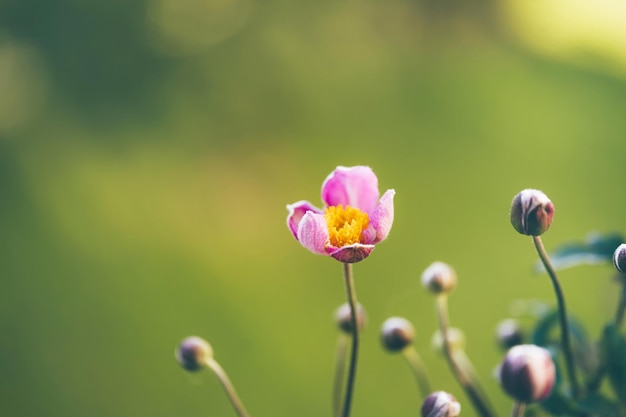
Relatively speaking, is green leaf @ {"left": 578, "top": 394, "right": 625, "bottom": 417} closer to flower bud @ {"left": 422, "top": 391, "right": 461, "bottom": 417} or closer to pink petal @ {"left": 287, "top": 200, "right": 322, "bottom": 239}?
flower bud @ {"left": 422, "top": 391, "right": 461, "bottom": 417}

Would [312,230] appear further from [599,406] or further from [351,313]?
[599,406]

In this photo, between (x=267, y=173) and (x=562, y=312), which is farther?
(x=267, y=173)

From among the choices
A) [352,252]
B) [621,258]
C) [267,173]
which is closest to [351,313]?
[352,252]

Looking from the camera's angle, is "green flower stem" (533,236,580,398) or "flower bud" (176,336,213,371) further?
"flower bud" (176,336,213,371)

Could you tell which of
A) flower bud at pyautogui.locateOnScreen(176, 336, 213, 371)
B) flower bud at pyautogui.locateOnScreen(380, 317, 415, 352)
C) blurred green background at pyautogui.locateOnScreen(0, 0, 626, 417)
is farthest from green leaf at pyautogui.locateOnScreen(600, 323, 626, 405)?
blurred green background at pyautogui.locateOnScreen(0, 0, 626, 417)

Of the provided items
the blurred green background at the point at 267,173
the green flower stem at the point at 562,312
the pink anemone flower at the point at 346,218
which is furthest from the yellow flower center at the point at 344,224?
the blurred green background at the point at 267,173

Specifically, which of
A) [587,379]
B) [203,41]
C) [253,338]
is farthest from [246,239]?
[587,379]

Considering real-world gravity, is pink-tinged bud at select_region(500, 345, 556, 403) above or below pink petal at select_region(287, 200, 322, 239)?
below

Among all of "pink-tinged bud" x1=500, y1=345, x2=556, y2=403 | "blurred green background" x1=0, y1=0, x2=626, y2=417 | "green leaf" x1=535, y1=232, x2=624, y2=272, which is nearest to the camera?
"pink-tinged bud" x1=500, y1=345, x2=556, y2=403
